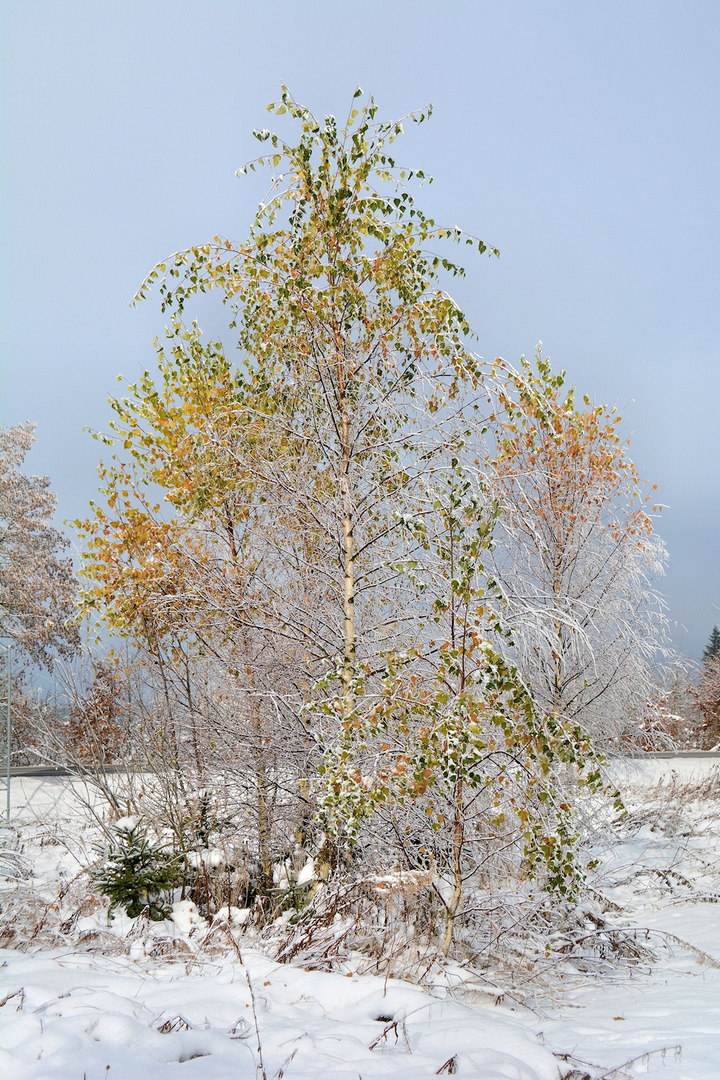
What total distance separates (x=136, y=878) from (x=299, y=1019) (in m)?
2.25

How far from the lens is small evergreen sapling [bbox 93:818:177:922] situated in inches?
199

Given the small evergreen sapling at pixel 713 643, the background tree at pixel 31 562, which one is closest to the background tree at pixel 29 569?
the background tree at pixel 31 562

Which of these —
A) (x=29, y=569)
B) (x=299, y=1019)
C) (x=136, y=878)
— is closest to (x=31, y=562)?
(x=29, y=569)

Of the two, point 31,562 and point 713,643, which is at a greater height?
point 31,562

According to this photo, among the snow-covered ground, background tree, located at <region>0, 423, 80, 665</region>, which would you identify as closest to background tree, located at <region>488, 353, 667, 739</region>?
the snow-covered ground

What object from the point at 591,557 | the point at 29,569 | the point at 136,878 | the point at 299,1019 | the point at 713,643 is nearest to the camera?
the point at 299,1019

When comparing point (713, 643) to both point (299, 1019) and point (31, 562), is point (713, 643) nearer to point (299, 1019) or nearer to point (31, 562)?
point (31, 562)

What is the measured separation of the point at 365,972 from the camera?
390 cm

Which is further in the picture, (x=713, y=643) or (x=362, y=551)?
(x=713, y=643)

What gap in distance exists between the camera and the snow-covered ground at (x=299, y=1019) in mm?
2709

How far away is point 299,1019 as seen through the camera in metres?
3.28

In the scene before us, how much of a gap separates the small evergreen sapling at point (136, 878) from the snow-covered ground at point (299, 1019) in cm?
16

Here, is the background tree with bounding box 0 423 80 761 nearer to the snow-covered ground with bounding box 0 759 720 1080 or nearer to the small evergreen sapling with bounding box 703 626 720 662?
the snow-covered ground with bounding box 0 759 720 1080

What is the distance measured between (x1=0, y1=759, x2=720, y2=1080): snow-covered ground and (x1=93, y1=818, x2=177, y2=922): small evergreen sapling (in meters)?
0.16
